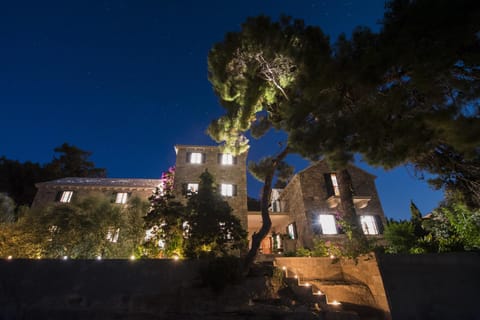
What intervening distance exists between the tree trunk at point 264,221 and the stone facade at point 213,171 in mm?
5922

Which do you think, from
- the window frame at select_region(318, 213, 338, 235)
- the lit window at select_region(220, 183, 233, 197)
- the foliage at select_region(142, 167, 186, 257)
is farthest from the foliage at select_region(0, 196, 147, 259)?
the window frame at select_region(318, 213, 338, 235)

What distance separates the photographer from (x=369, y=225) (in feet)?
45.4

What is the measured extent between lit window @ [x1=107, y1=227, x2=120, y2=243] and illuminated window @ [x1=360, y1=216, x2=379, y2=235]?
15374 millimetres

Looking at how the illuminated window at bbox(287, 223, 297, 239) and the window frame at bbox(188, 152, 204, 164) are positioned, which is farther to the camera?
the illuminated window at bbox(287, 223, 297, 239)

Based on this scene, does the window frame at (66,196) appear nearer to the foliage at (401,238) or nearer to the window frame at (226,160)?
the window frame at (226,160)

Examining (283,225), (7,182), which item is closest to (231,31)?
(283,225)

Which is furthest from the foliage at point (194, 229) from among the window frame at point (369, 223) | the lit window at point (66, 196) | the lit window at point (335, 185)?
the lit window at point (66, 196)

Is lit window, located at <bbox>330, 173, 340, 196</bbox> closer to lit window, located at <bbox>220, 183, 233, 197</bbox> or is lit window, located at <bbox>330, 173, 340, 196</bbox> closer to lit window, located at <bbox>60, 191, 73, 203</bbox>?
lit window, located at <bbox>220, 183, 233, 197</bbox>

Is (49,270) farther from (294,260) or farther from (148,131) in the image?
(148,131)

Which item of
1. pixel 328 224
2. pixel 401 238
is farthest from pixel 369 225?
pixel 401 238

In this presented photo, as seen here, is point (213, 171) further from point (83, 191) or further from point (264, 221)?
point (83, 191)

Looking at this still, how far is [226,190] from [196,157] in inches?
136

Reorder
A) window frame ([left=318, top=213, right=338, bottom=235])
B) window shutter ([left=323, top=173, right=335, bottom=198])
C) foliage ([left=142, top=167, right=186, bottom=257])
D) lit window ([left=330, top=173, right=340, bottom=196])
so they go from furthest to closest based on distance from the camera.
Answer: window shutter ([left=323, top=173, right=335, bottom=198]) → lit window ([left=330, top=173, right=340, bottom=196]) → window frame ([left=318, top=213, right=338, bottom=235]) → foliage ([left=142, top=167, right=186, bottom=257])

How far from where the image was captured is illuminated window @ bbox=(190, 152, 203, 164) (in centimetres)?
1461
